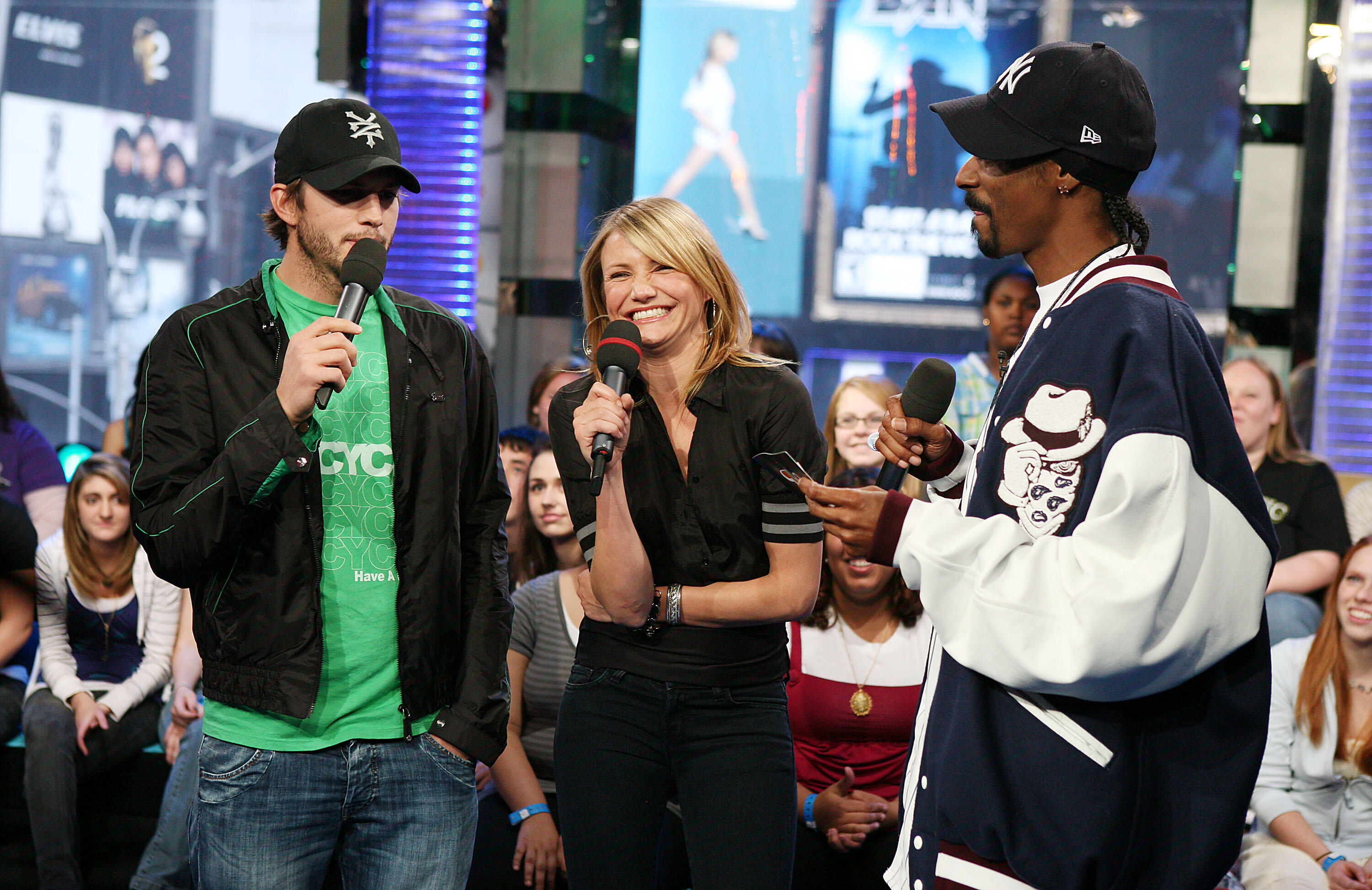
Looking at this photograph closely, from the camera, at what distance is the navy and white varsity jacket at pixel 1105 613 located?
1.33 meters

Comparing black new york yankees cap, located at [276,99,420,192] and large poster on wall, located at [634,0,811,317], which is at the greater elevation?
large poster on wall, located at [634,0,811,317]

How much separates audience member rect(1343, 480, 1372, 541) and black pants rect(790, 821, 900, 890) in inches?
89.9

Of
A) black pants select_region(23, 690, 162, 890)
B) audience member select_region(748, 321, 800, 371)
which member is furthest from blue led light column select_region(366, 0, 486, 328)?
black pants select_region(23, 690, 162, 890)

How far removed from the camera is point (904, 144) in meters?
5.97

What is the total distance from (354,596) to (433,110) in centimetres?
324

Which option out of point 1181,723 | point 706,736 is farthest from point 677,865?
point 1181,723

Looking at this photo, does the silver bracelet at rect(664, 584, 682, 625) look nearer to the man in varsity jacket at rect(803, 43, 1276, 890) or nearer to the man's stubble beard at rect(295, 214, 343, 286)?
the man in varsity jacket at rect(803, 43, 1276, 890)

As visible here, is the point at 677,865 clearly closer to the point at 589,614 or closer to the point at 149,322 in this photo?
the point at 589,614

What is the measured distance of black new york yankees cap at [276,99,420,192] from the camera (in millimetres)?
1940

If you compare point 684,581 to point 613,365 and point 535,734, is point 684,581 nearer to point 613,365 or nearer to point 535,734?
point 613,365

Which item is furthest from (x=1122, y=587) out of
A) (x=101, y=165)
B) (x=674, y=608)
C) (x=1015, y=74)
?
(x=101, y=165)

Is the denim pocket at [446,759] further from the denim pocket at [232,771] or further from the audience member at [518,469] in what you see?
the audience member at [518,469]

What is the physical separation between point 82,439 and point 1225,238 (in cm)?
678

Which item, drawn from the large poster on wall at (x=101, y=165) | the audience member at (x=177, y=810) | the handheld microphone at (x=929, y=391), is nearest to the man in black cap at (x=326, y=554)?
the handheld microphone at (x=929, y=391)
